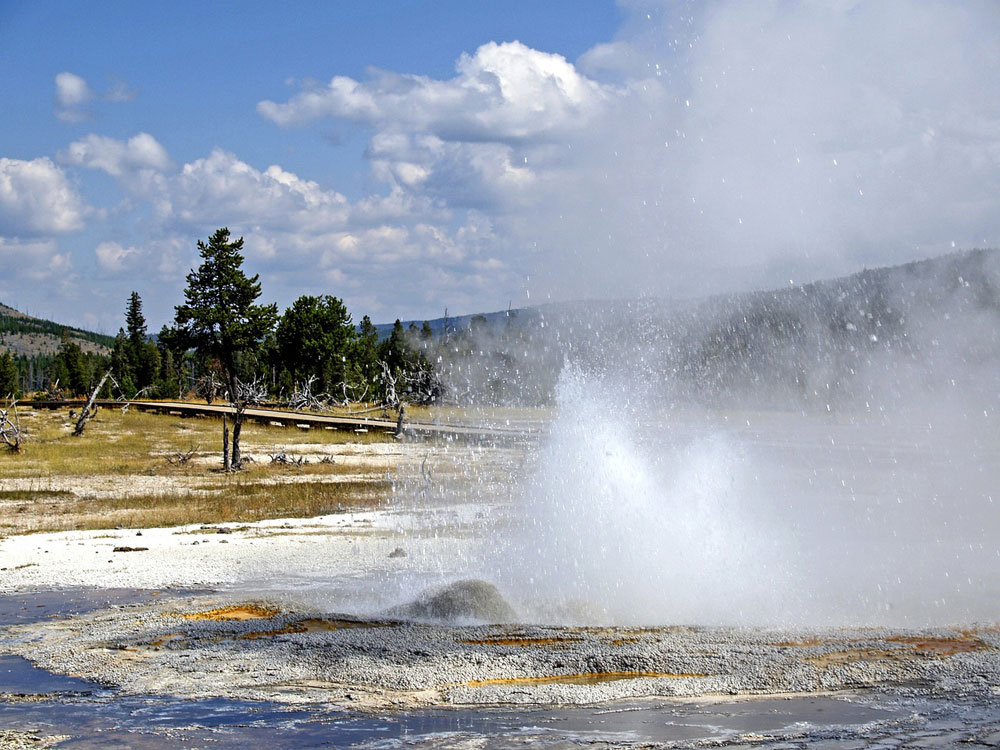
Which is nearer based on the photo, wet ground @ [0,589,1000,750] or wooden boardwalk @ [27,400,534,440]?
wet ground @ [0,589,1000,750]

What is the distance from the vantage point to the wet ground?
855 centimetres

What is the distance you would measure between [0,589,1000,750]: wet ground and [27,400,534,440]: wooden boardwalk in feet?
133

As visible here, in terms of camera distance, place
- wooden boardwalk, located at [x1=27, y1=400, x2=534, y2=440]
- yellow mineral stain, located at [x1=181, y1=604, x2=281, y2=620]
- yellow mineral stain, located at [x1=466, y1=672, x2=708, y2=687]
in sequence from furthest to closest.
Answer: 1. wooden boardwalk, located at [x1=27, y1=400, x2=534, y2=440]
2. yellow mineral stain, located at [x1=181, y1=604, x2=281, y2=620]
3. yellow mineral stain, located at [x1=466, y1=672, x2=708, y2=687]

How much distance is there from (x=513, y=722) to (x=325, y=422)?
158 ft

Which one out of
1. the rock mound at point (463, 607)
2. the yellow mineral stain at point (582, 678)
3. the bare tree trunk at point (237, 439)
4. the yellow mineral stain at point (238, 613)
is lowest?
the yellow mineral stain at point (238, 613)

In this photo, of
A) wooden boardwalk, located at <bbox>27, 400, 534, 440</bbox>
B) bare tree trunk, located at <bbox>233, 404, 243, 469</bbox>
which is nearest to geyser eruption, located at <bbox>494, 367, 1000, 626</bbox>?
bare tree trunk, located at <bbox>233, 404, 243, 469</bbox>

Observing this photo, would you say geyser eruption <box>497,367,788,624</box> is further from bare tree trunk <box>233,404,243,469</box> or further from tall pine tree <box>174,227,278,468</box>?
tall pine tree <box>174,227,278,468</box>

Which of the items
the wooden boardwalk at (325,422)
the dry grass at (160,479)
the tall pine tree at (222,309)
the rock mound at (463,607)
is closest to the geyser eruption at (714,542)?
the rock mound at (463,607)

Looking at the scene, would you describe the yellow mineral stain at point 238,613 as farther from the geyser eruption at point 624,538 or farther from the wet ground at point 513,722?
the geyser eruption at point 624,538

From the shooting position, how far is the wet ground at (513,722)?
28.0 ft

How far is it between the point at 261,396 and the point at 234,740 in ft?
227

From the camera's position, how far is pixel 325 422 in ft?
185

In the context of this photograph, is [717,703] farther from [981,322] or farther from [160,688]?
[981,322]

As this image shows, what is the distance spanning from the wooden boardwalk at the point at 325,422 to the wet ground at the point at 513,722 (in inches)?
1600
